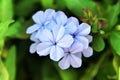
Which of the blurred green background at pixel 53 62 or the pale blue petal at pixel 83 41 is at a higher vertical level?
the pale blue petal at pixel 83 41

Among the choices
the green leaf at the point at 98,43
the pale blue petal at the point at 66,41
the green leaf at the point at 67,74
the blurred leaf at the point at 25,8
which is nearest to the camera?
the pale blue petal at the point at 66,41

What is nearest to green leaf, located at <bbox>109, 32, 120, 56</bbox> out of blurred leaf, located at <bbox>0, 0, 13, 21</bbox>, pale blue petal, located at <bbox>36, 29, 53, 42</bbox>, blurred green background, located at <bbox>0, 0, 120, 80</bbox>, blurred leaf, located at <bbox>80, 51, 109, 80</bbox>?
blurred green background, located at <bbox>0, 0, 120, 80</bbox>

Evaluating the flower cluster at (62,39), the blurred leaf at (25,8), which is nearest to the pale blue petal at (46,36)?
the flower cluster at (62,39)

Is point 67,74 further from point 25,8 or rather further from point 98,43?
point 25,8

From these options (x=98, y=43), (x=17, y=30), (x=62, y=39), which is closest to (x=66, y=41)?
(x=62, y=39)

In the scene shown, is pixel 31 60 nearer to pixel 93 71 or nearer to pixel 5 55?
pixel 5 55

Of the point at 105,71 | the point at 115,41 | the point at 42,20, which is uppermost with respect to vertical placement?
the point at 42,20

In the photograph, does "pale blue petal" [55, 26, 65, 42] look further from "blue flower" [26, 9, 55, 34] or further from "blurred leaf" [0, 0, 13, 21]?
"blurred leaf" [0, 0, 13, 21]

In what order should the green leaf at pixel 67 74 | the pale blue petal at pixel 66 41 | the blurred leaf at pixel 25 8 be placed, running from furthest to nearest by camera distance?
1. the blurred leaf at pixel 25 8
2. the green leaf at pixel 67 74
3. the pale blue petal at pixel 66 41

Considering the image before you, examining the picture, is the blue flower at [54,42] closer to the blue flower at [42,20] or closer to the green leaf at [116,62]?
the blue flower at [42,20]
